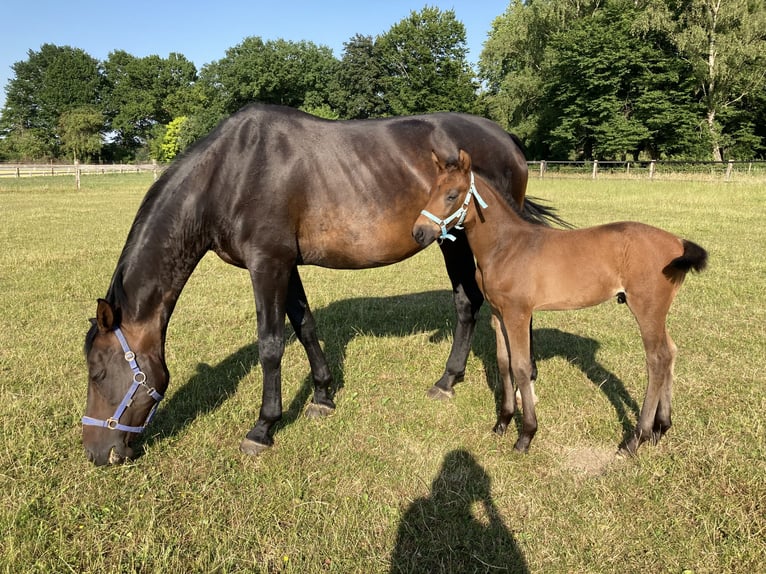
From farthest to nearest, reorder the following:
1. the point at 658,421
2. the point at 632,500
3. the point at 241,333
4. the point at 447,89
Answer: the point at 447,89, the point at 241,333, the point at 658,421, the point at 632,500

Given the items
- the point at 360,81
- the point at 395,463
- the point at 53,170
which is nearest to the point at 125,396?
the point at 395,463

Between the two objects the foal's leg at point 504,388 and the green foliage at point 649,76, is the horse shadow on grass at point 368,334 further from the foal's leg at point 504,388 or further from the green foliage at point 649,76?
the green foliage at point 649,76

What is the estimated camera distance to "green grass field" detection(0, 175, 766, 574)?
2.40 m

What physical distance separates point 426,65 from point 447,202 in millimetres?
55061

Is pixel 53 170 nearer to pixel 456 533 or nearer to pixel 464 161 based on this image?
pixel 464 161

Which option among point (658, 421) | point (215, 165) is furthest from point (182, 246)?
point (658, 421)

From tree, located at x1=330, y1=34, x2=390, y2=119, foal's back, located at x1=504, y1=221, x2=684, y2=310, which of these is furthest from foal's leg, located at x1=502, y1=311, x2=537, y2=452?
tree, located at x1=330, y1=34, x2=390, y2=119

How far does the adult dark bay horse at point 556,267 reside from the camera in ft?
9.62

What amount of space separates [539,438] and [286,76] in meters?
63.3

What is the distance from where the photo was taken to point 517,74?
4712 centimetres

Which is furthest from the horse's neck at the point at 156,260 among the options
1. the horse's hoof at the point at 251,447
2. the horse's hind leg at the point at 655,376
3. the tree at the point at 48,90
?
the tree at the point at 48,90

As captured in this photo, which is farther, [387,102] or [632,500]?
[387,102]

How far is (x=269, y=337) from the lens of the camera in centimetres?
340

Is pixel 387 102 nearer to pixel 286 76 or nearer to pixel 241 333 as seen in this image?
pixel 286 76
